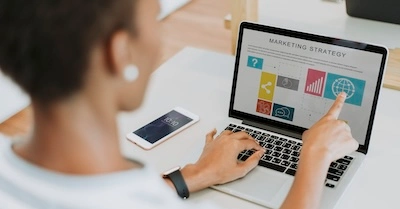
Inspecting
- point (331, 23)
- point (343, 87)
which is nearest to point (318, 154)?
point (343, 87)

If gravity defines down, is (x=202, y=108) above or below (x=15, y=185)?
below

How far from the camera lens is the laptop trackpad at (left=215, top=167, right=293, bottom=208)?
3.71 ft

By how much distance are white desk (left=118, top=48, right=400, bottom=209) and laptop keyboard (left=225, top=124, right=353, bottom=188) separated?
1.4 inches

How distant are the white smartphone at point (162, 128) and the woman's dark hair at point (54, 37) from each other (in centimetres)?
67

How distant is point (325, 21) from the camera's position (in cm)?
175

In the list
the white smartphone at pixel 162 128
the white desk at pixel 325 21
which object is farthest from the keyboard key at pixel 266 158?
the white desk at pixel 325 21

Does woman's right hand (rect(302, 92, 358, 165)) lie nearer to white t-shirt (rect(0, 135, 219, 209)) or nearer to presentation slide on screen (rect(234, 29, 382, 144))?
presentation slide on screen (rect(234, 29, 382, 144))

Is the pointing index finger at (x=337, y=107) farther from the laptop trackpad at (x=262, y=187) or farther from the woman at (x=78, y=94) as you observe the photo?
the woman at (x=78, y=94)

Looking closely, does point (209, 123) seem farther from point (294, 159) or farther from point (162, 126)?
point (294, 159)

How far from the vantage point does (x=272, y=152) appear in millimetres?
1265

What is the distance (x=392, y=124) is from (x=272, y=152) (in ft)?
1.01

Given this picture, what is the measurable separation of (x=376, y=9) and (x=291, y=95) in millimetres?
536

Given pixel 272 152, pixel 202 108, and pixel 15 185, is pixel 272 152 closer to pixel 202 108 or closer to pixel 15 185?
pixel 202 108

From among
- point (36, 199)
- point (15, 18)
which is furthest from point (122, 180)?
point (15, 18)
